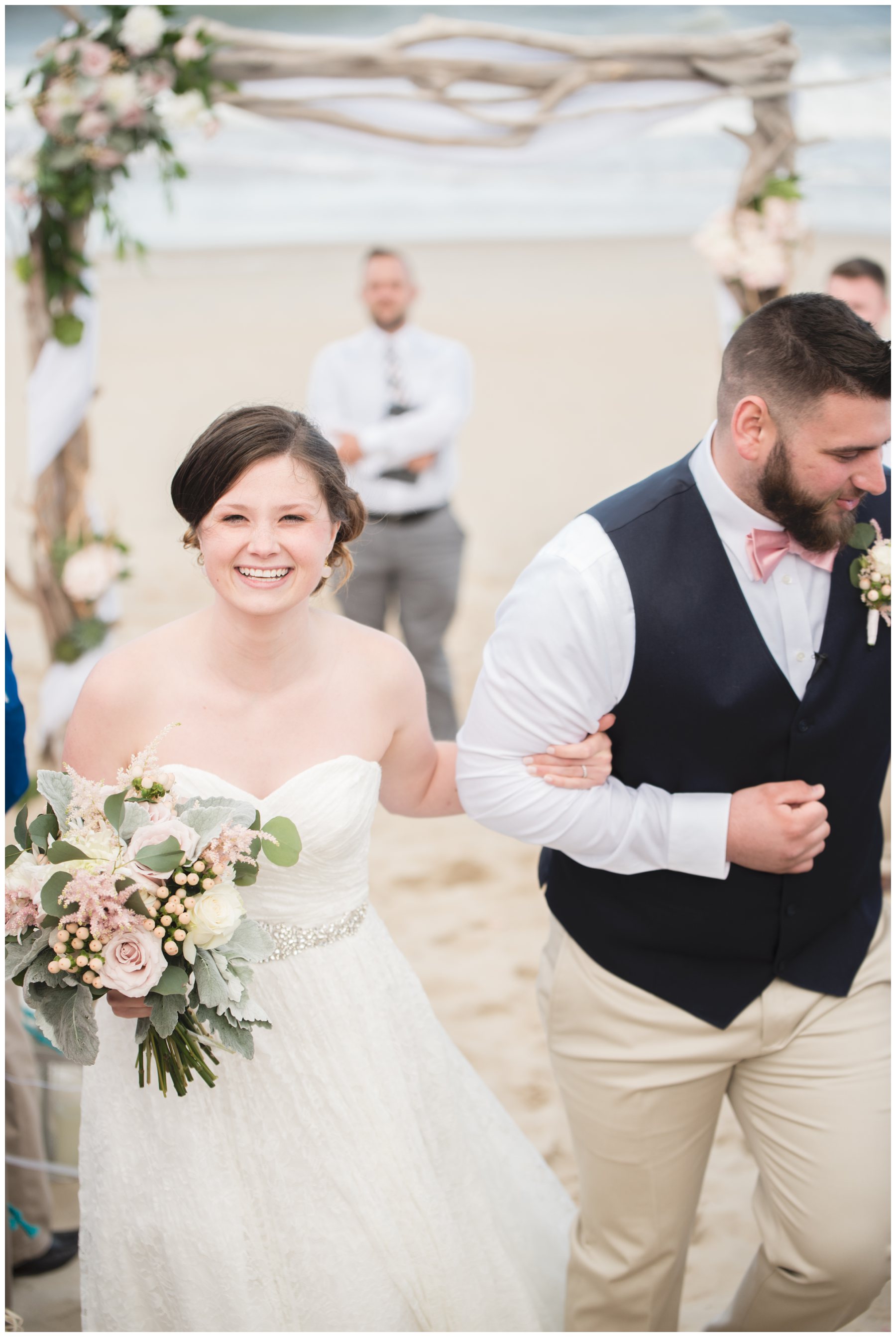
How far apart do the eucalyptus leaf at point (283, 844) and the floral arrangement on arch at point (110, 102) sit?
3.67 m

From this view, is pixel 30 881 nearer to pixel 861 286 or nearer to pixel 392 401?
pixel 861 286

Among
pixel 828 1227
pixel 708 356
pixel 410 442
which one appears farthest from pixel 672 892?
pixel 708 356

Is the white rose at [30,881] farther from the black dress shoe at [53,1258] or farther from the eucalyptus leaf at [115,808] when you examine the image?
the black dress shoe at [53,1258]

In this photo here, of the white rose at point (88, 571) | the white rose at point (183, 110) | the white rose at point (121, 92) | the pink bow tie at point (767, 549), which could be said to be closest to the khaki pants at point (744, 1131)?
the pink bow tie at point (767, 549)

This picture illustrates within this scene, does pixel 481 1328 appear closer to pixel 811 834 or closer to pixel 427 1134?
pixel 427 1134

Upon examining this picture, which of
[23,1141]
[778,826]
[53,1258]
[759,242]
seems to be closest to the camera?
[778,826]

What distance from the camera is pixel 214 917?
1876 millimetres

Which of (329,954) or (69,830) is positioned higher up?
(69,830)

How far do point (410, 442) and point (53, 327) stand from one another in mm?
1658

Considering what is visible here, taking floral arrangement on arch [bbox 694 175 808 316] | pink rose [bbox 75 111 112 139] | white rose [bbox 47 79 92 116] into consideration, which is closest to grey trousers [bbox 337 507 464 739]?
floral arrangement on arch [bbox 694 175 808 316]

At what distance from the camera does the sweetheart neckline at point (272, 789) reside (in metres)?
2.13

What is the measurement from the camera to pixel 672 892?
2.32 metres

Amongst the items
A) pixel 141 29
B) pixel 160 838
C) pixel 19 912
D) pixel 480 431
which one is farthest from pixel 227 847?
pixel 480 431

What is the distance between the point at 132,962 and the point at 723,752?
109 cm
